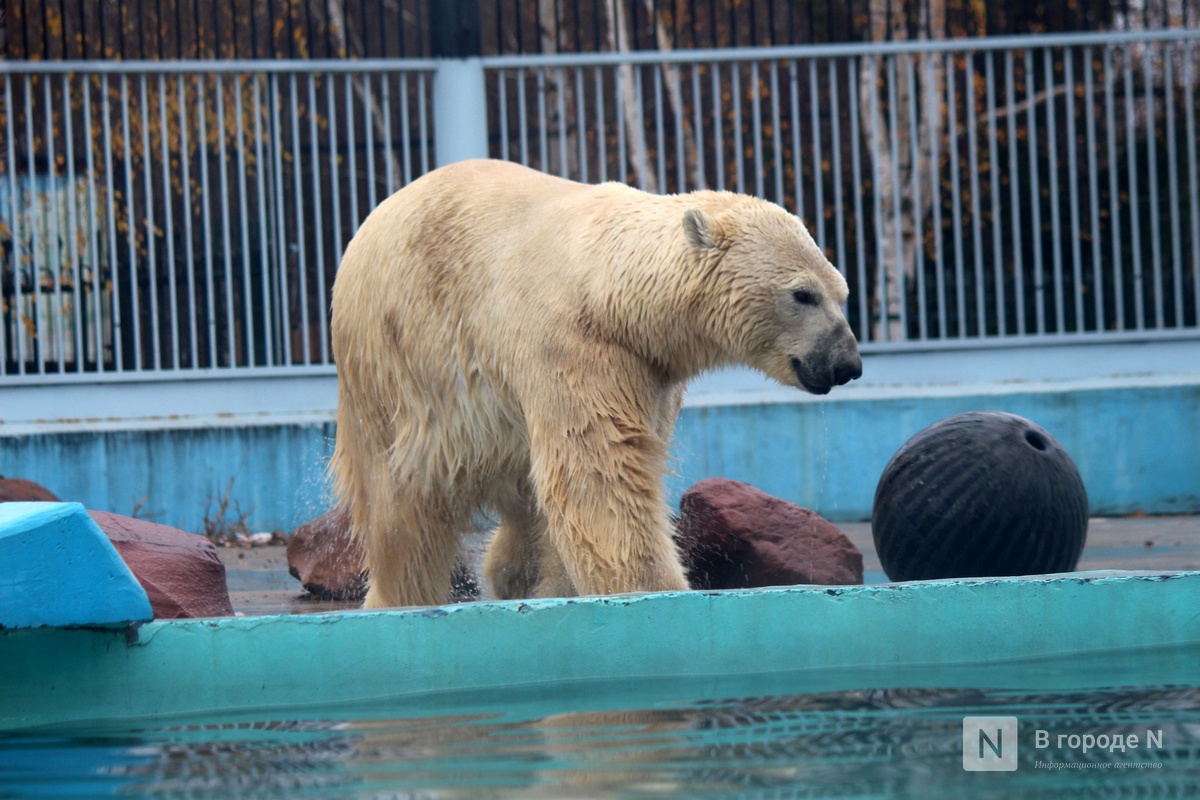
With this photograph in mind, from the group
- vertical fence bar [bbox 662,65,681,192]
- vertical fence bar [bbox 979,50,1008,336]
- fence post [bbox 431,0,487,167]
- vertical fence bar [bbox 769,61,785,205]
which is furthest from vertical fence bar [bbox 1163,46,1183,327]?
fence post [bbox 431,0,487,167]

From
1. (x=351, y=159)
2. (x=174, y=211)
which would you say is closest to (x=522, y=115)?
(x=351, y=159)

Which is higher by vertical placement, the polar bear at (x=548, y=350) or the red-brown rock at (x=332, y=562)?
the polar bear at (x=548, y=350)

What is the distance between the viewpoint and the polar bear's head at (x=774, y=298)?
335 centimetres

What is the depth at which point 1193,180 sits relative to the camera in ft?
22.6

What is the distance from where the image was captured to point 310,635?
2.62 metres

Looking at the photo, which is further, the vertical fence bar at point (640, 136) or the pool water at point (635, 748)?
the vertical fence bar at point (640, 136)

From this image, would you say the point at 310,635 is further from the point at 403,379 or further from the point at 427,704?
the point at 403,379

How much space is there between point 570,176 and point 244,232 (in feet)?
5.34

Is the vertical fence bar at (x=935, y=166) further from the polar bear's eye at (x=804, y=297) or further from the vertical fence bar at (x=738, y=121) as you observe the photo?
the polar bear's eye at (x=804, y=297)

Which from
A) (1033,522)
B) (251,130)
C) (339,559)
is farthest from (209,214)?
(1033,522)

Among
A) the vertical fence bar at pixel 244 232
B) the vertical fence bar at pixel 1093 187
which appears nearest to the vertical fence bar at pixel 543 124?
the vertical fence bar at pixel 244 232

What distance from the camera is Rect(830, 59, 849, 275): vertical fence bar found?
22.0ft

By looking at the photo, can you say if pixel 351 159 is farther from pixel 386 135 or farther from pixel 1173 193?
pixel 1173 193

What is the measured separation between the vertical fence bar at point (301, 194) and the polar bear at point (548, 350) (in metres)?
2.66
